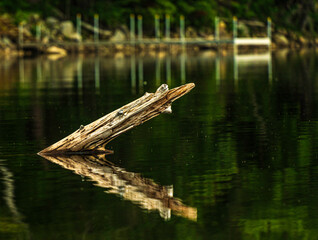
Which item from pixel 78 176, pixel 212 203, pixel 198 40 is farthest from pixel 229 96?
pixel 198 40

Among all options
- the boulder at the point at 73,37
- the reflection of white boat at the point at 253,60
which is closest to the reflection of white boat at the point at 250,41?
the boulder at the point at 73,37

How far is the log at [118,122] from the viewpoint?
635 inches

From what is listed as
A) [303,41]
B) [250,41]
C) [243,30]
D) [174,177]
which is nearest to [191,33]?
[243,30]

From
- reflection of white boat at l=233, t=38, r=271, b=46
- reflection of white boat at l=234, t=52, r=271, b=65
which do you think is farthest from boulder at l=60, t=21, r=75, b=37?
reflection of white boat at l=234, t=52, r=271, b=65

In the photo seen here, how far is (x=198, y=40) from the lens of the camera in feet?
396

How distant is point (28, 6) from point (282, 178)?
99860 mm

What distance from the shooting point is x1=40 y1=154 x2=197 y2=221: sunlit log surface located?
12016 mm

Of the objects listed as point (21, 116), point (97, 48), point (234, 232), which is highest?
point (97, 48)

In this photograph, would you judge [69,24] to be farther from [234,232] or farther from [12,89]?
[234,232]

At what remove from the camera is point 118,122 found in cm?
1662

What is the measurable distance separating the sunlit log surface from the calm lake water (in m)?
0.02

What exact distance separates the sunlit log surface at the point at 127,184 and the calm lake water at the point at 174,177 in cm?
2

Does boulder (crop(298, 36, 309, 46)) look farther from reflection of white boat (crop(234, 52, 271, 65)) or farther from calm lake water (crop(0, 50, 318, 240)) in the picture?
calm lake water (crop(0, 50, 318, 240))

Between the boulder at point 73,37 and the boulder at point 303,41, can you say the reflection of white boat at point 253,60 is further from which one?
the boulder at point 303,41
